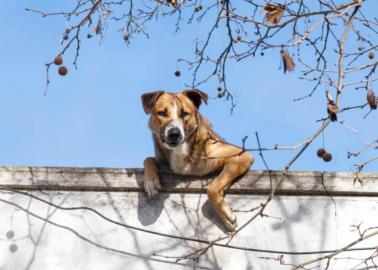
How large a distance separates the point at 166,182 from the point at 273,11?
5.23 feet

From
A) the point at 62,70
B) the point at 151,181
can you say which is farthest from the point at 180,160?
the point at 62,70

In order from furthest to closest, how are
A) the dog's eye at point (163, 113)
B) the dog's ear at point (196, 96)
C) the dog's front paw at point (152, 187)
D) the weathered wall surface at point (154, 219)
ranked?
1. the dog's ear at point (196, 96)
2. the dog's eye at point (163, 113)
3. the dog's front paw at point (152, 187)
4. the weathered wall surface at point (154, 219)

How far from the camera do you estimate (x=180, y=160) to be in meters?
6.88

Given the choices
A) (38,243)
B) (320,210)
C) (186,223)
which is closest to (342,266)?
(320,210)

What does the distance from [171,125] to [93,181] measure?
0.74 metres

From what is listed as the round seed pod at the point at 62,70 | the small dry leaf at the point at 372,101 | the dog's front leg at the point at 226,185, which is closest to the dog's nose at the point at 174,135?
the dog's front leg at the point at 226,185

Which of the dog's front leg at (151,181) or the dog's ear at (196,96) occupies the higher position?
the dog's ear at (196,96)

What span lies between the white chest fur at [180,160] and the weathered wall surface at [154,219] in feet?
0.24

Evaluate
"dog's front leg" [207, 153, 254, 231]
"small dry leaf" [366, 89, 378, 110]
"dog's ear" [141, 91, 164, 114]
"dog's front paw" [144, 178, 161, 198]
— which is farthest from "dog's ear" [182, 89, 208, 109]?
"small dry leaf" [366, 89, 378, 110]

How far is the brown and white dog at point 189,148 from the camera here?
259 inches

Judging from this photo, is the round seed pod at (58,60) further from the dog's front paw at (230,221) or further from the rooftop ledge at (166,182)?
the dog's front paw at (230,221)

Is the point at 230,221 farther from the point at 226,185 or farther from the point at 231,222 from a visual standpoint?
the point at 226,185

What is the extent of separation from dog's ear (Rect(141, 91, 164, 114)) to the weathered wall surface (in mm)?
704

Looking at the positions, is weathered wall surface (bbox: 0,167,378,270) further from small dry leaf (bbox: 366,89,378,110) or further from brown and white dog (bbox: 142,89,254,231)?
small dry leaf (bbox: 366,89,378,110)
